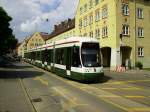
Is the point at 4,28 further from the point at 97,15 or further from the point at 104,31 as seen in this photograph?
the point at 97,15

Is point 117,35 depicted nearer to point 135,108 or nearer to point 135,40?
point 135,40

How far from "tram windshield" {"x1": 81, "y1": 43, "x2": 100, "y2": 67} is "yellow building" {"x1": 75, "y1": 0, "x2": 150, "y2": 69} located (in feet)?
81.8

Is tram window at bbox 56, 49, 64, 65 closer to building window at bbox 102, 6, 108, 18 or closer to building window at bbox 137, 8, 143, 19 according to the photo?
building window at bbox 102, 6, 108, 18

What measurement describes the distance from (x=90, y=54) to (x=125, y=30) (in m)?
28.1

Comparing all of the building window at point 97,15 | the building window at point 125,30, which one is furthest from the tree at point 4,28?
the building window at point 125,30

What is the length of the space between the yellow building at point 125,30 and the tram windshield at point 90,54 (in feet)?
81.8

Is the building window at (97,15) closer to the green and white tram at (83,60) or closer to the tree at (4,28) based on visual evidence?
the tree at (4,28)

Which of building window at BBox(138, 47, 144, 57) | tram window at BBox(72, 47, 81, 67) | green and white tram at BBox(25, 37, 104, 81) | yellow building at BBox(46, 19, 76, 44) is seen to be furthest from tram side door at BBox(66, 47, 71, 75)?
yellow building at BBox(46, 19, 76, 44)

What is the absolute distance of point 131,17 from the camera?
170ft

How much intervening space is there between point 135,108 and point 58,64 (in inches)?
692

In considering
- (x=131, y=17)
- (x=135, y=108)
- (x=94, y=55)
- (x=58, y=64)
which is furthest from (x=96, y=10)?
(x=135, y=108)

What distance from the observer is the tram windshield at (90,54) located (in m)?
23.6

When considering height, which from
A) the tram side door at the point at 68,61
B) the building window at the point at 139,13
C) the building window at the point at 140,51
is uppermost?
the building window at the point at 139,13

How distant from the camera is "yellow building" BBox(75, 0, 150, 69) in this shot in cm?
4975
